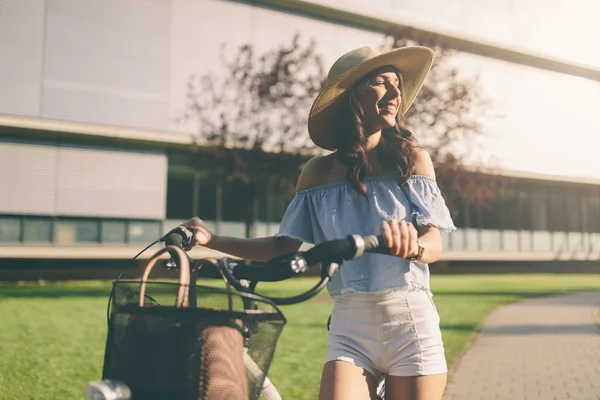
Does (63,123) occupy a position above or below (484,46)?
below

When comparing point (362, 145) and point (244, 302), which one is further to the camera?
point (362, 145)

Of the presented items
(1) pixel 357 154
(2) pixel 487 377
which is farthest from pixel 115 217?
(1) pixel 357 154

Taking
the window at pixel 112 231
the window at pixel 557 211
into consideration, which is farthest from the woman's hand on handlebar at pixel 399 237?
the window at pixel 557 211

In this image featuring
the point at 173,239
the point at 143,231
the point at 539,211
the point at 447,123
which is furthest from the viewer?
the point at 539,211

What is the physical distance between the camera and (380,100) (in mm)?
2971

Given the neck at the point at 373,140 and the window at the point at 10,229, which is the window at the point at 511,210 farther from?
the neck at the point at 373,140

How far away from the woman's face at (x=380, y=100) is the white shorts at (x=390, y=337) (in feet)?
2.23

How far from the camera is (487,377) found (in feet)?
27.1

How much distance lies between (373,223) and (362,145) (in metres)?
0.33

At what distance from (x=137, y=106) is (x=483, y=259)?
21569 mm

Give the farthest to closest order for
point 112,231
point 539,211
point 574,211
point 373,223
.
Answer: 1. point 574,211
2. point 539,211
3. point 112,231
4. point 373,223

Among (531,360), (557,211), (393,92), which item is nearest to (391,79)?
(393,92)

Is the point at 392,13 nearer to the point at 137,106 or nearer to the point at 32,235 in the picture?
the point at 137,106

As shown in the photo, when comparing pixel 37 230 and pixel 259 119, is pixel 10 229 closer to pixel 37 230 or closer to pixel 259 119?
pixel 37 230
